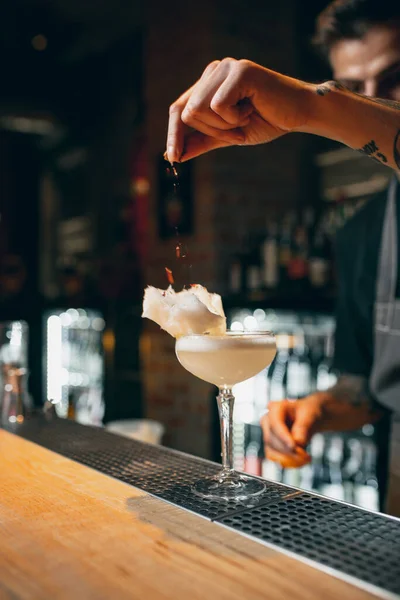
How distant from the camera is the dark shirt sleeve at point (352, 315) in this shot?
2.07m

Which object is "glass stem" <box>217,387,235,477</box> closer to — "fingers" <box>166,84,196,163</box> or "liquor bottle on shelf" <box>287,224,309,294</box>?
"fingers" <box>166,84,196,163</box>

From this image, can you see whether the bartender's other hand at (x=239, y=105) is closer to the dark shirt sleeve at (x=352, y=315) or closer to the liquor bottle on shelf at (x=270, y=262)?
the dark shirt sleeve at (x=352, y=315)

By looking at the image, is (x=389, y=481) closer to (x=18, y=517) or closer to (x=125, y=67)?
(x=18, y=517)

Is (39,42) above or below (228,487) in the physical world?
above

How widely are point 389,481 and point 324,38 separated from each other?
1.45 metres

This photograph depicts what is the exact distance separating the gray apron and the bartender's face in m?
0.32

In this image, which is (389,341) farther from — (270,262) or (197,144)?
(270,262)

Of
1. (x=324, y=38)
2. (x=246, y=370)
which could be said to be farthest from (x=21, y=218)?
(x=246, y=370)

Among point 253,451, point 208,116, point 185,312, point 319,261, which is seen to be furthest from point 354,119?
point 253,451

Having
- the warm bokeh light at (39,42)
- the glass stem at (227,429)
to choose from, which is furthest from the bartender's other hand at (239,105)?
the warm bokeh light at (39,42)

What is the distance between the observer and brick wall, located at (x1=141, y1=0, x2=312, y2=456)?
11.9ft

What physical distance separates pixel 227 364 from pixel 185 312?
0.40ft

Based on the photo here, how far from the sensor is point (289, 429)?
157cm

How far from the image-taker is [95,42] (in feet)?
16.5
